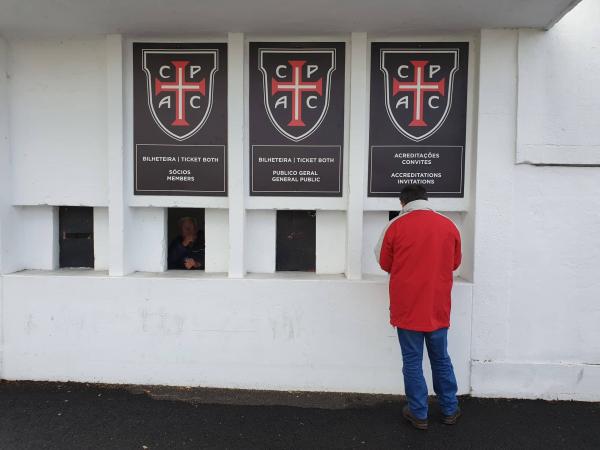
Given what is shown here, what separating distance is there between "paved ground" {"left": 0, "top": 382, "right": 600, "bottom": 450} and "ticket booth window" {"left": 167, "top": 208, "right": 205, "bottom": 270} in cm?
122

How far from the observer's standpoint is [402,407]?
376cm

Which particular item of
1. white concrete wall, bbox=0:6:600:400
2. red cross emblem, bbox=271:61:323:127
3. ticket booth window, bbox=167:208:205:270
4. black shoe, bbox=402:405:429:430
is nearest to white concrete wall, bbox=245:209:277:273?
white concrete wall, bbox=0:6:600:400

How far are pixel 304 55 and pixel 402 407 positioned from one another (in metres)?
3.34

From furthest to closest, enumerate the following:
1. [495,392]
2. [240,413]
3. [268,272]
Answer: [268,272] → [495,392] → [240,413]

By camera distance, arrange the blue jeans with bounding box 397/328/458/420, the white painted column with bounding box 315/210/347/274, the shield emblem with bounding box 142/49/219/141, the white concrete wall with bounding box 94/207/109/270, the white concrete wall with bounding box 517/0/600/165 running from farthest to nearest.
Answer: the white concrete wall with bounding box 94/207/109/270 → the white painted column with bounding box 315/210/347/274 → the shield emblem with bounding box 142/49/219/141 → the white concrete wall with bounding box 517/0/600/165 → the blue jeans with bounding box 397/328/458/420

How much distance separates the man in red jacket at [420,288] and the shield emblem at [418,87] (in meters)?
0.88

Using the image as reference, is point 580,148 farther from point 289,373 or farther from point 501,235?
point 289,373

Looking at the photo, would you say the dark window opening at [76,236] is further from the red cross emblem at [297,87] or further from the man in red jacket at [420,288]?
the man in red jacket at [420,288]

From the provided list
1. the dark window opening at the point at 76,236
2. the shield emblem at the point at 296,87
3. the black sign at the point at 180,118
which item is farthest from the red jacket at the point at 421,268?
the dark window opening at the point at 76,236


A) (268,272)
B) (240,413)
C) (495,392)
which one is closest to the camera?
(240,413)

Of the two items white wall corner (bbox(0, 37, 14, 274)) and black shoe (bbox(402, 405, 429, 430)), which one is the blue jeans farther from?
white wall corner (bbox(0, 37, 14, 274))

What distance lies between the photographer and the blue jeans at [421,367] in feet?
11.0

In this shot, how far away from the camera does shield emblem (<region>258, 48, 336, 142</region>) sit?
13.1 ft

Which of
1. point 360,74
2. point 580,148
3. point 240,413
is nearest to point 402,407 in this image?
point 240,413
